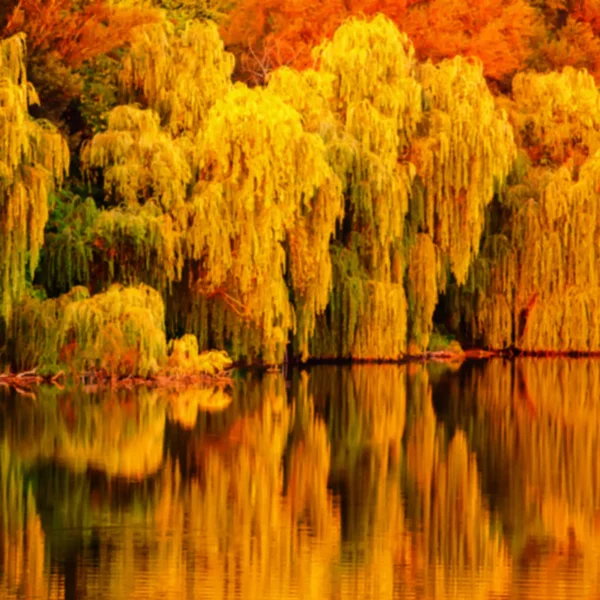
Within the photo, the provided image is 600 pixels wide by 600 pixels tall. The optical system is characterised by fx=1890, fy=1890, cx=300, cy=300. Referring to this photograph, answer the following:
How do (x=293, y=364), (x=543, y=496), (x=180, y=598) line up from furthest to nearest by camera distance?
(x=293, y=364) → (x=543, y=496) → (x=180, y=598)

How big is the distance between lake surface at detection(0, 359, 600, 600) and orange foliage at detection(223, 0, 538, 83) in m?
18.8

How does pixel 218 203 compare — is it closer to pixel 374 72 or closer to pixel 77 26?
pixel 77 26

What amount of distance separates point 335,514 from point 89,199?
14.3 metres

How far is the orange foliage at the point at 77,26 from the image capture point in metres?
29.0

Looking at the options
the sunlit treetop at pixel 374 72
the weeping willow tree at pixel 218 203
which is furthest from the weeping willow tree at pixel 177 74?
the sunlit treetop at pixel 374 72

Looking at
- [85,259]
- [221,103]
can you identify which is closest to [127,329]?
[85,259]

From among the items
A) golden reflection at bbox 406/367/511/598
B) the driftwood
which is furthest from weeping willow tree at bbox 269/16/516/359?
golden reflection at bbox 406/367/511/598

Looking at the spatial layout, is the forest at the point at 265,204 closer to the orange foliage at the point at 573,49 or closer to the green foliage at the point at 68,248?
the green foliage at the point at 68,248

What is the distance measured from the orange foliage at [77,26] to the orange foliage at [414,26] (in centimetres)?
1205

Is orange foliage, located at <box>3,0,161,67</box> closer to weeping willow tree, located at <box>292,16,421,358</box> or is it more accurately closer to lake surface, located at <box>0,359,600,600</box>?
weeping willow tree, located at <box>292,16,421,358</box>

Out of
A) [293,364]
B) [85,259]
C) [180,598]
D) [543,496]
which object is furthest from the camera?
[293,364]

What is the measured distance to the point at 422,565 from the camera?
39.2 ft

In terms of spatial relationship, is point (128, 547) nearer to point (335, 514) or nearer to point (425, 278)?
point (335, 514)

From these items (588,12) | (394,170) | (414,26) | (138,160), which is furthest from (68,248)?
(588,12)
